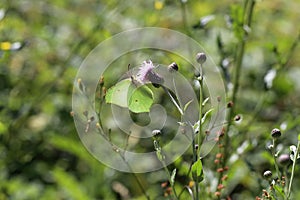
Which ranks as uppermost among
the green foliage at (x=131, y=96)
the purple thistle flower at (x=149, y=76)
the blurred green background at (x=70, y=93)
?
the purple thistle flower at (x=149, y=76)

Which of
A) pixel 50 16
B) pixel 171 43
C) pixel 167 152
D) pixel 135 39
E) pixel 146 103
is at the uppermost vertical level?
pixel 146 103

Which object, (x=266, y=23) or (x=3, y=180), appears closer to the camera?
(x=3, y=180)

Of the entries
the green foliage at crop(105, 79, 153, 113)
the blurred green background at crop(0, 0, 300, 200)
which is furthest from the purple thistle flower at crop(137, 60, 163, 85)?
the blurred green background at crop(0, 0, 300, 200)

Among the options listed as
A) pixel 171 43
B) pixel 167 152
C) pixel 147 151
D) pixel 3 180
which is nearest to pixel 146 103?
pixel 167 152

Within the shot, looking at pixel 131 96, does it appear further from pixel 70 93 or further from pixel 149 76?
pixel 70 93

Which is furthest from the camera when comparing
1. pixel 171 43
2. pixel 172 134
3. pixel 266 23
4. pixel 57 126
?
Answer: pixel 266 23

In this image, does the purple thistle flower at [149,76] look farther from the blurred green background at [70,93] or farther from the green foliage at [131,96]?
the blurred green background at [70,93]

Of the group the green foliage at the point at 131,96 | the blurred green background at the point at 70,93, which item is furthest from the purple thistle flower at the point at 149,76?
the blurred green background at the point at 70,93

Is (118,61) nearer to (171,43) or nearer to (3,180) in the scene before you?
(171,43)
